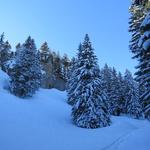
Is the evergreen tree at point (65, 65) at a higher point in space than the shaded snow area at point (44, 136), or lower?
higher

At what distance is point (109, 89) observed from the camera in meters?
62.9

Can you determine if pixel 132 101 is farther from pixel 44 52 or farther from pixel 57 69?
pixel 44 52

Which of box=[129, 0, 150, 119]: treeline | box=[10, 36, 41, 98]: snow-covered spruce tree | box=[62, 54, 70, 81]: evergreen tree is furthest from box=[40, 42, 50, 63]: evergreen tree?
box=[129, 0, 150, 119]: treeline

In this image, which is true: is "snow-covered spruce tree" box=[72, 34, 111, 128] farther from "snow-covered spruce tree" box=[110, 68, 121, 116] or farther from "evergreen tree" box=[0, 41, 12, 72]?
"evergreen tree" box=[0, 41, 12, 72]

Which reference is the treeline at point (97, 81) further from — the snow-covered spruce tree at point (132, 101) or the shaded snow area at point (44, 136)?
the shaded snow area at point (44, 136)

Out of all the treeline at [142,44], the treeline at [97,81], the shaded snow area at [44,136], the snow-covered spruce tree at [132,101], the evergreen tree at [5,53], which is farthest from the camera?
the evergreen tree at [5,53]

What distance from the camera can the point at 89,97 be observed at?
33.5 m

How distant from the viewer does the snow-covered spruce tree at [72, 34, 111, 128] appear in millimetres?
32344

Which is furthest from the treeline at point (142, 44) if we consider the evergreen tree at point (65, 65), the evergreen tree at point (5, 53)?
the evergreen tree at point (65, 65)

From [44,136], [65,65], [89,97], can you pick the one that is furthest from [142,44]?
[65,65]

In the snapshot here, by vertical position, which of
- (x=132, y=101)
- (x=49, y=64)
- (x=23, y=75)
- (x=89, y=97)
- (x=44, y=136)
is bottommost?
(x=44, y=136)

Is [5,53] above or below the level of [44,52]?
below

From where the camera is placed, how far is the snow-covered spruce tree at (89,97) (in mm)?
32344

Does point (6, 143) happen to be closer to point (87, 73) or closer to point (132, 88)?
point (87, 73)
